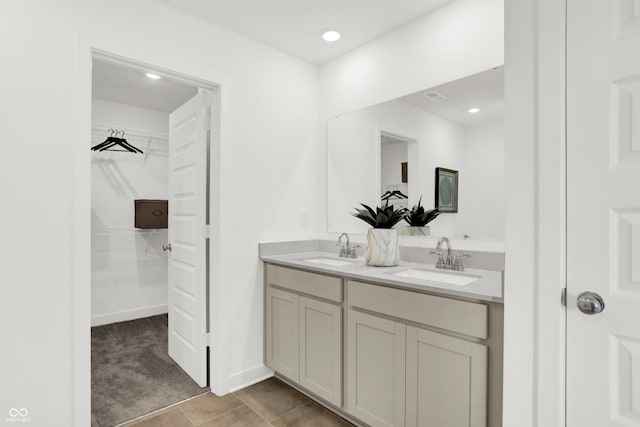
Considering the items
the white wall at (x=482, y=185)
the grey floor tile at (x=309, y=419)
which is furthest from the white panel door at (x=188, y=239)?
the white wall at (x=482, y=185)

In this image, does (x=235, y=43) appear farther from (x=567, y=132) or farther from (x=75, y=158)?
(x=567, y=132)

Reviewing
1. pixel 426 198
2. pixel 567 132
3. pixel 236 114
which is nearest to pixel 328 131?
pixel 236 114

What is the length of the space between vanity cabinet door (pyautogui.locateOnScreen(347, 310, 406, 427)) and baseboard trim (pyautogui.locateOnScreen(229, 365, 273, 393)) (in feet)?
2.82

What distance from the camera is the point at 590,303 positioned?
1.11 metres

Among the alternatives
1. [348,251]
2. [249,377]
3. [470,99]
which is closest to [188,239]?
[249,377]

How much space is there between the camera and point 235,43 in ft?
8.11

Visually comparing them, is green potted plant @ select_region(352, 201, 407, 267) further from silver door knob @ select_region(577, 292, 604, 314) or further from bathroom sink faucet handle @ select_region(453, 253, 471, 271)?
silver door knob @ select_region(577, 292, 604, 314)

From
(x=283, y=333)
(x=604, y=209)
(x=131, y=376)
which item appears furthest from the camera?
(x=131, y=376)

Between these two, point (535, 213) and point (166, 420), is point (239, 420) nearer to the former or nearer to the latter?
point (166, 420)

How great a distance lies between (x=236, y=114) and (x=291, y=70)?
27.1 inches

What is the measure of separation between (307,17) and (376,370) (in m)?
2.22

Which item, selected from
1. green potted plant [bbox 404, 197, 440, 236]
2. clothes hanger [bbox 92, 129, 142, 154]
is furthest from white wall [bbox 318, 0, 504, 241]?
clothes hanger [bbox 92, 129, 142, 154]

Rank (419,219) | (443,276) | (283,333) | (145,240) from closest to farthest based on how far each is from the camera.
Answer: (443,276) < (419,219) < (283,333) < (145,240)

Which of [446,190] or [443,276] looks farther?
[446,190]
